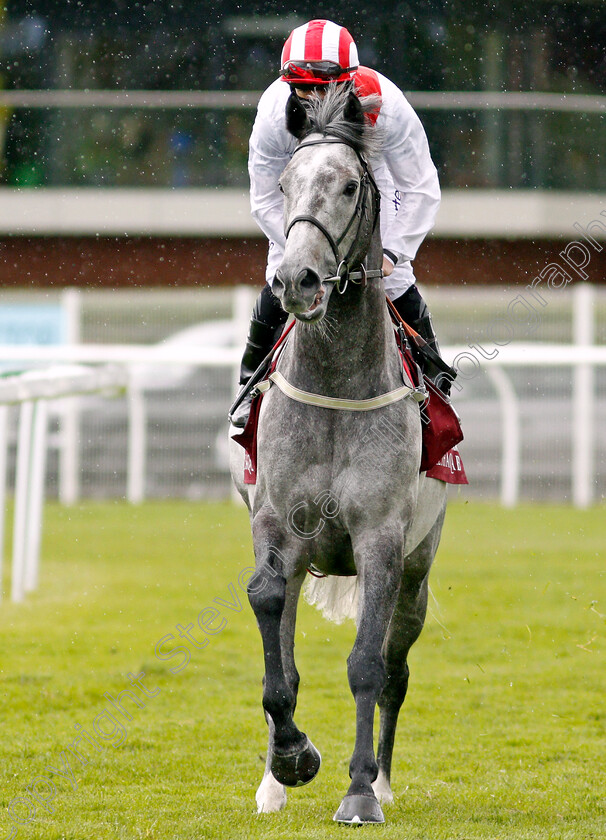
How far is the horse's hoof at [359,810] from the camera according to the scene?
3.12 metres

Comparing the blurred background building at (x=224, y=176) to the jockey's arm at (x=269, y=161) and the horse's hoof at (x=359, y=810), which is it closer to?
the jockey's arm at (x=269, y=161)

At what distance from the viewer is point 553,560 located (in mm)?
9000

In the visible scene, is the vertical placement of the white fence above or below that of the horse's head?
below

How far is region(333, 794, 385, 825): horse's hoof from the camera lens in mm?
3125

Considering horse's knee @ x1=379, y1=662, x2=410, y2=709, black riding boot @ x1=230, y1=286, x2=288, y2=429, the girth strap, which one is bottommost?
horse's knee @ x1=379, y1=662, x2=410, y2=709

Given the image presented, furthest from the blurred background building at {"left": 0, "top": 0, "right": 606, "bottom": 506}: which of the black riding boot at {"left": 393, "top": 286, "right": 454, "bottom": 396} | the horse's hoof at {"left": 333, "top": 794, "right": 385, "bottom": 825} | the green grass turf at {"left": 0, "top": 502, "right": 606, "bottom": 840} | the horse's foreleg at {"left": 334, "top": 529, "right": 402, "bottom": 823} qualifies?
the horse's hoof at {"left": 333, "top": 794, "right": 385, "bottom": 825}

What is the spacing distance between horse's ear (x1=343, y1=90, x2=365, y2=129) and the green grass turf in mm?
1932

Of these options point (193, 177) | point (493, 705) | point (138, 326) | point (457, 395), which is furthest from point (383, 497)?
point (193, 177)

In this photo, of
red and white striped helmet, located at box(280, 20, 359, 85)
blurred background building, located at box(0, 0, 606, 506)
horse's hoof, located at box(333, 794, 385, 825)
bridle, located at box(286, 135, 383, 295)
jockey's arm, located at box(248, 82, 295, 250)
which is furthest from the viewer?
blurred background building, located at box(0, 0, 606, 506)

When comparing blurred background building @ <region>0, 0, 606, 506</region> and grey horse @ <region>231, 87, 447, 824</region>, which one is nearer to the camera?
grey horse @ <region>231, 87, 447, 824</region>

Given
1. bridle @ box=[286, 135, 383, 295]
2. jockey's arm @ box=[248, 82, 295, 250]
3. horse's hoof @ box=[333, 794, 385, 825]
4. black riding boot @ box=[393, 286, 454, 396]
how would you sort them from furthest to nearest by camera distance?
1. black riding boot @ box=[393, 286, 454, 396]
2. jockey's arm @ box=[248, 82, 295, 250]
3. horse's hoof @ box=[333, 794, 385, 825]
4. bridle @ box=[286, 135, 383, 295]

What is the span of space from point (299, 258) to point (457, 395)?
9.36 meters

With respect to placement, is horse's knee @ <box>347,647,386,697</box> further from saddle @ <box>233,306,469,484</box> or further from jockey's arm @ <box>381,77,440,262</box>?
jockey's arm @ <box>381,77,440,262</box>

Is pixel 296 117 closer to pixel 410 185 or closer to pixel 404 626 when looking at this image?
pixel 410 185
